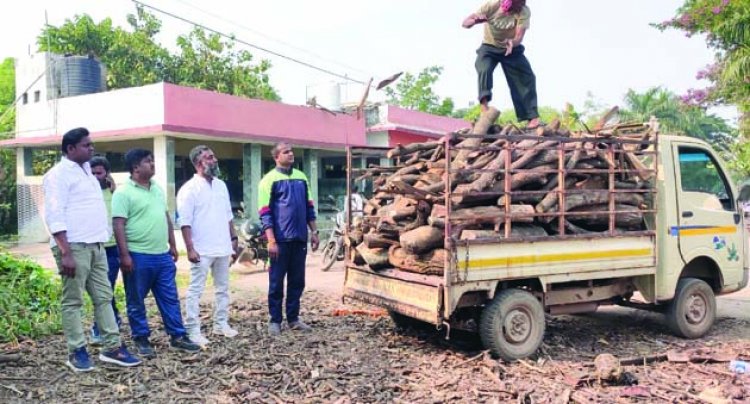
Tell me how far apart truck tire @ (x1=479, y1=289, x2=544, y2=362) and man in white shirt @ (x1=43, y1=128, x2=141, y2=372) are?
2820 millimetres

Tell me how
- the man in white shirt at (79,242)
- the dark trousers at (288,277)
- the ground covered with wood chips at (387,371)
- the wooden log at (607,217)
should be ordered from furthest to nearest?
the dark trousers at (288,277) < the wooden log at (607,217) < the man in white shirt at (79,242) < the ground covered with wood chips at (387,371)

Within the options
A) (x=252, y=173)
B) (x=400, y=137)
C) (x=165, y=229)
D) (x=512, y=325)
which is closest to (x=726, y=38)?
(x=400, y=137)

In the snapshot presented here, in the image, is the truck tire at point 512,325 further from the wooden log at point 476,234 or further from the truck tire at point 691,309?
the truck tire at point 691,309

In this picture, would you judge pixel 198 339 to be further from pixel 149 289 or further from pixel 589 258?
pixel 589 258

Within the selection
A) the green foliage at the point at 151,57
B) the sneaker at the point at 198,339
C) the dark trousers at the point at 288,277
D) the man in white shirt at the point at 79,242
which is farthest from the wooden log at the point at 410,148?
the green foliage at the point at 151,57

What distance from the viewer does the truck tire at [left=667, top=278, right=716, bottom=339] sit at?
6.05 metres

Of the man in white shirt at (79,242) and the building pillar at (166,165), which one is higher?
the building pillar at (166,165)

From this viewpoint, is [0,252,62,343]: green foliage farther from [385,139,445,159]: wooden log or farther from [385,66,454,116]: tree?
[385,66,454,116]: tree

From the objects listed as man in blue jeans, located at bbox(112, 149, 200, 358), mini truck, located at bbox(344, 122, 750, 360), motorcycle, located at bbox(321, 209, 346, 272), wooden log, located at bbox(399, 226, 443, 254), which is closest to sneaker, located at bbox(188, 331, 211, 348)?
man in blue jeans, located at bbox(112, 149, 200, 358)

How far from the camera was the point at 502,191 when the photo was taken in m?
5.24

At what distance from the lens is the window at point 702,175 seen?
20.1ft

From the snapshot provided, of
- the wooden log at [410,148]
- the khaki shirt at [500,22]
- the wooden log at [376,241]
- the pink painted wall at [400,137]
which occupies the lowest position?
the wooden log at [376,241]

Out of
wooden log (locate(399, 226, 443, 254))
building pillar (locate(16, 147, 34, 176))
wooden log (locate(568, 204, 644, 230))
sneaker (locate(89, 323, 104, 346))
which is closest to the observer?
wooden log (locate(399, 226, 443, 254))

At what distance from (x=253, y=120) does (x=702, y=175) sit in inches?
439
